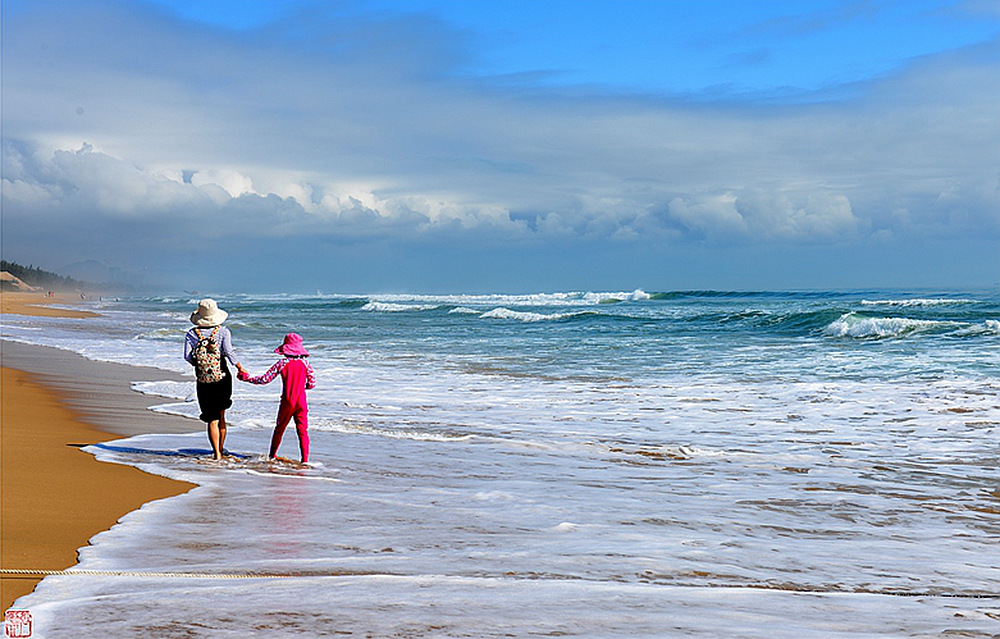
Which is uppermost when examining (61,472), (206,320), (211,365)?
(206,320)

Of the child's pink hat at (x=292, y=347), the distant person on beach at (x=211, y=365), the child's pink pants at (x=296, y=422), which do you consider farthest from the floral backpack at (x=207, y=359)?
the child's pink pants at (x=296, y=422)

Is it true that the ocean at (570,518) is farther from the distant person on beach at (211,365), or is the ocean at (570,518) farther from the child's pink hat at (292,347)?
the child's pink hat at (292,347)

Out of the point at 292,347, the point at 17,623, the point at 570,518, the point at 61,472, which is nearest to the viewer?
the point at 17,623

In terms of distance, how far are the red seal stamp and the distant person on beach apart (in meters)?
4.06

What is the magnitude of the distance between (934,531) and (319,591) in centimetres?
403

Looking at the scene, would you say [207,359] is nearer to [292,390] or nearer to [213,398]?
[213,398]

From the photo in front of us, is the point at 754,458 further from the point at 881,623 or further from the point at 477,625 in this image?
the point at 477,625

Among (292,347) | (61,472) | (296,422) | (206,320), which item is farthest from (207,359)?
(61,472)

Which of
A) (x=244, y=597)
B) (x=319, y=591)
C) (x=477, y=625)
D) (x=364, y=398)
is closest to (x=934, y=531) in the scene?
(x=477, y=625)

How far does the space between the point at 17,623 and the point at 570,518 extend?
10.8 ft

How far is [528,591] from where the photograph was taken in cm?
392

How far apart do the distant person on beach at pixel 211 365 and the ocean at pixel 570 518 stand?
0.35m

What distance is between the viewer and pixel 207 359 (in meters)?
7.52

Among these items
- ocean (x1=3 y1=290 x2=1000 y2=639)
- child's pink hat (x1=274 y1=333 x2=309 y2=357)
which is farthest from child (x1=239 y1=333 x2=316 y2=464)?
ocean (x1=3 y1=290 x2=1000 y2=639)
